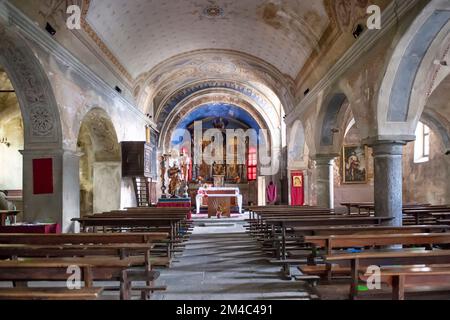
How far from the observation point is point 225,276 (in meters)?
6.18

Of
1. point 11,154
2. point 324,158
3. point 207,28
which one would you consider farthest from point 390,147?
point 11,154

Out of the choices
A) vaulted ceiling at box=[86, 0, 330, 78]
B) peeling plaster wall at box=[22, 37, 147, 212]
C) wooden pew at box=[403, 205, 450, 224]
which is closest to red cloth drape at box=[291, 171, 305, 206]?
vaulted ceiling at box=[86, 0, 330, 78]

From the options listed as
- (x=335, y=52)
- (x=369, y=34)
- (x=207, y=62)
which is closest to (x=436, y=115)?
(x=335, y=52)

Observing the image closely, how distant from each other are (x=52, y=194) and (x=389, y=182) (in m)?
6.65

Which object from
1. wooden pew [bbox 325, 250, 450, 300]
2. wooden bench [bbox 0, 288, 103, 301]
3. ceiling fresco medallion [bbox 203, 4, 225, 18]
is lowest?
wooden bench [bbox 0, 288, 103, 301]

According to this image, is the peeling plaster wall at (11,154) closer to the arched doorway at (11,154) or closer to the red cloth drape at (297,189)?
the arched doorway at (11,154)

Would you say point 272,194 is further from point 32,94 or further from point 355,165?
point 32,94

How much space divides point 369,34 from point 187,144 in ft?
59.2

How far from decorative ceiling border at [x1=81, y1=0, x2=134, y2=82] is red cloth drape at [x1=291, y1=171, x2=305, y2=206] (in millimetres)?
7699

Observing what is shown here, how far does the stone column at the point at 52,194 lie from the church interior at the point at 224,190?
3 cm

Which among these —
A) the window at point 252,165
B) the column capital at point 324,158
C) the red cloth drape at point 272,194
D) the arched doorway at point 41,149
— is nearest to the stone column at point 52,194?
the arched doorway at point 41,149

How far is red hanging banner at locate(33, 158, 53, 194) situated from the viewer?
27.5 feet

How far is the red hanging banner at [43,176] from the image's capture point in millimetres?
8367

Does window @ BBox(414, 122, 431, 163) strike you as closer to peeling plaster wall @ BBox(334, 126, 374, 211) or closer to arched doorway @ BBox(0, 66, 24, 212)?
peeling plaster wall @ BBox(334, 126, 374, 211)
